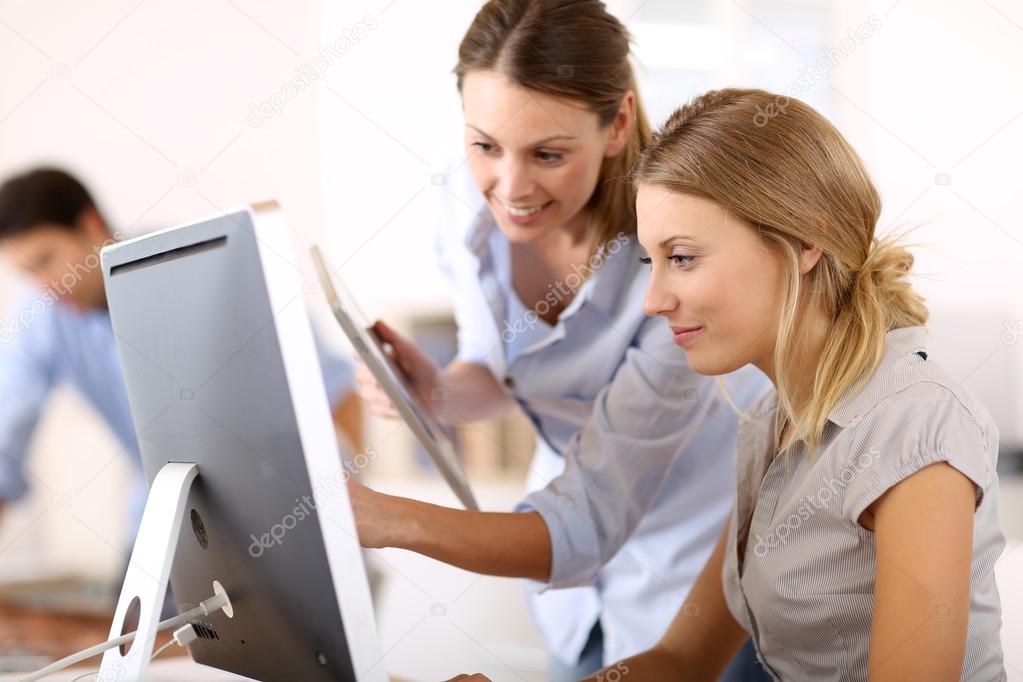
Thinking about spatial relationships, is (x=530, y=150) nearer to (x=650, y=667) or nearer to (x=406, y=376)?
(x=406, y=376)

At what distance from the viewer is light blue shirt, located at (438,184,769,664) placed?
140cm

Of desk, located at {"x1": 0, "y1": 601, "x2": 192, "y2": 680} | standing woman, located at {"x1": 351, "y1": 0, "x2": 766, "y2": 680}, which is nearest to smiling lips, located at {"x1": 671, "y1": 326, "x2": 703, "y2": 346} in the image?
standing woman, located at {"x1": 351, "y1": 0, "x2": 766, "y2": 680}

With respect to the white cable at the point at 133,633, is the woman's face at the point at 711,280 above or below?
above

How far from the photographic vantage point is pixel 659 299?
113 centimetres

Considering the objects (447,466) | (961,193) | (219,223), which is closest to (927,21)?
(961,193)

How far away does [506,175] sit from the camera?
1.42m

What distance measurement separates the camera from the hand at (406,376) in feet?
5.25

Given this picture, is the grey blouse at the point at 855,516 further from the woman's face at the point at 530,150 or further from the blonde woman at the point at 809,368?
the woman's face at the point at 530,150

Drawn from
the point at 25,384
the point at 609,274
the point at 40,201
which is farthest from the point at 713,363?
the point at 25,384

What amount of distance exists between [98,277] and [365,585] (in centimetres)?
168

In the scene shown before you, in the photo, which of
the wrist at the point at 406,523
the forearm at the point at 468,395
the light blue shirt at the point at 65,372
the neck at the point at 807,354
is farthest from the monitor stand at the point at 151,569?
the light blue shirt at the point at 65,372

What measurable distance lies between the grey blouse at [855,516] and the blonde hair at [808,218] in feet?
0.11

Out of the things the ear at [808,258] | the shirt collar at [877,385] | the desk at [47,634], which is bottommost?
the desk at [47,634]

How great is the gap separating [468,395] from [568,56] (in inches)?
30.6
